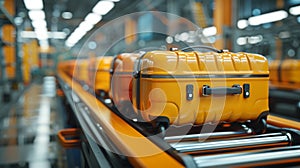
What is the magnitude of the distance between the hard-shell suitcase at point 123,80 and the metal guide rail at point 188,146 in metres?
0.12

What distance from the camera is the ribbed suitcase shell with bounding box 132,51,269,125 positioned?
133 cm

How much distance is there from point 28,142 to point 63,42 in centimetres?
2158

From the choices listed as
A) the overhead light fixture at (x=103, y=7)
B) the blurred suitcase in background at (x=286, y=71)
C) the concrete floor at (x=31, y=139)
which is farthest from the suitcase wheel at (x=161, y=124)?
the overhead light fixture at (x=103, y=7)

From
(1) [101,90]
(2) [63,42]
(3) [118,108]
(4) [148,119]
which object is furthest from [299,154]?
(2) [63,42]

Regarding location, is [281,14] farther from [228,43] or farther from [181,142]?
[181,142]

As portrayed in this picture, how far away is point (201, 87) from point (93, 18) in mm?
11297

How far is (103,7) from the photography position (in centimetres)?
1008

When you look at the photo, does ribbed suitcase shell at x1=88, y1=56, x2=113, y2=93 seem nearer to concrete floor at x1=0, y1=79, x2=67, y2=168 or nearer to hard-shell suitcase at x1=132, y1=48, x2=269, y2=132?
concrete floor at x1=0, y1=79, x2=67, y2=168

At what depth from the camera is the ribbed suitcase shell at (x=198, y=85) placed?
1.33m

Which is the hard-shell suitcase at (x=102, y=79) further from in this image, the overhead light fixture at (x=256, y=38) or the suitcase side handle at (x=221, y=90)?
the overhead light fixture at (x=256, y=38)

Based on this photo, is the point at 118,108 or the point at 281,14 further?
the point at 281,14

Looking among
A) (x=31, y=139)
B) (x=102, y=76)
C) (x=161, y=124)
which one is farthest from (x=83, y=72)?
(x=161, y=124)

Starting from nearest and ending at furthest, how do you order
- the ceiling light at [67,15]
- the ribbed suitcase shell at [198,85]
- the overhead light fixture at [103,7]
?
the ribbed suitcase shell at [198,85] < the overhead light fixture at [103,7] < the ceiling light at [67,15]

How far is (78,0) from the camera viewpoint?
10602 millimetres
